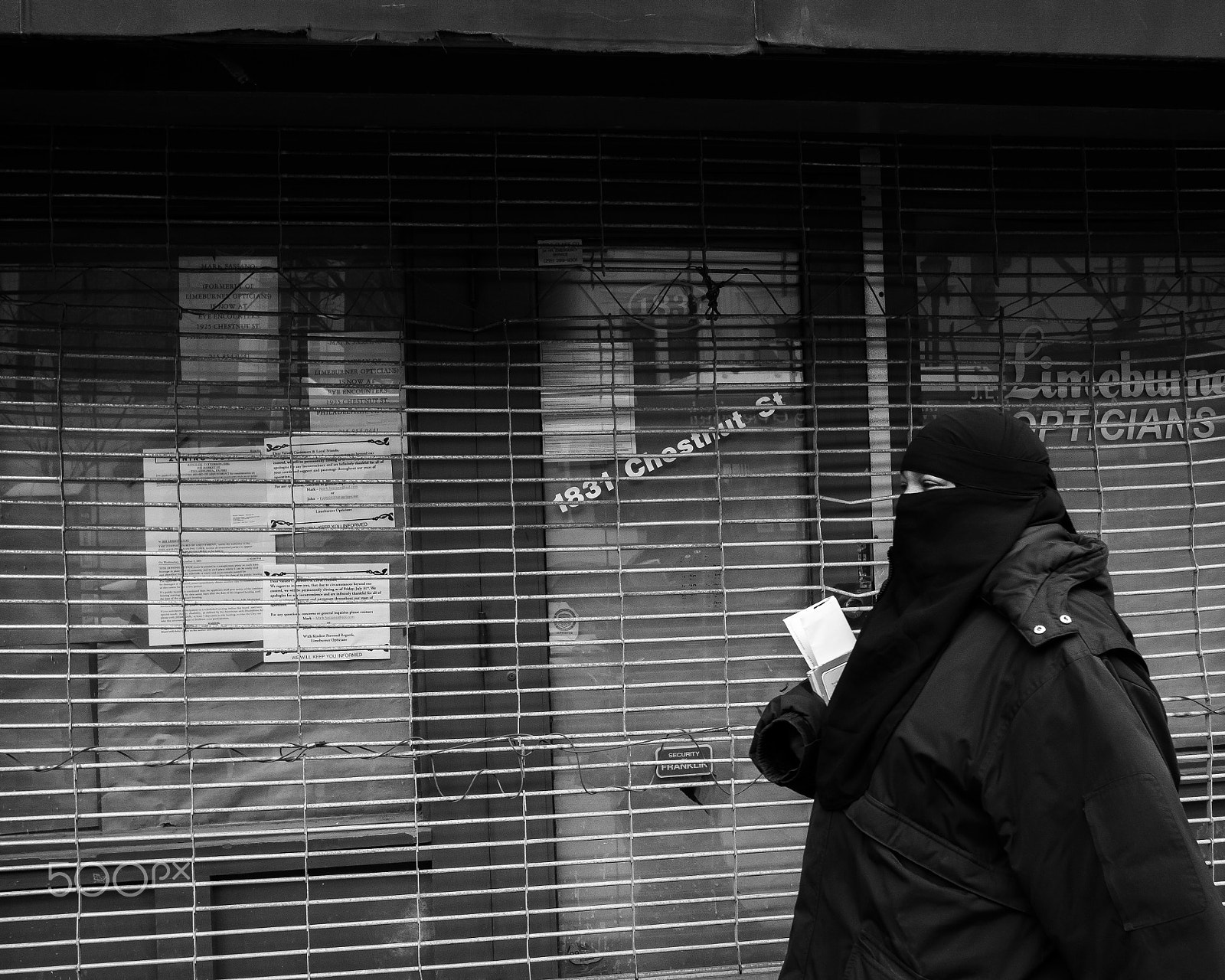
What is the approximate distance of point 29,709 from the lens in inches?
133

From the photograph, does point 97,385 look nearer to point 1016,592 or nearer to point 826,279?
point 826,279

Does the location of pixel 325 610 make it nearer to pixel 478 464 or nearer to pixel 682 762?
pixel 478 464

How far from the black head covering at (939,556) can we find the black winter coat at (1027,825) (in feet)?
0.12

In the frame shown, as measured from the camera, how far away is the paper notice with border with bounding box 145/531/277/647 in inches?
134

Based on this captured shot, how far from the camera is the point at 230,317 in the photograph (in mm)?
3494

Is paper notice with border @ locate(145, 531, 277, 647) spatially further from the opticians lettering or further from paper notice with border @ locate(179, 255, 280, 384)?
the opticians lettering

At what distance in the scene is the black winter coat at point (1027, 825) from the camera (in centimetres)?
175

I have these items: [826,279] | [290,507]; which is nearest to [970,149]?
[826,279]

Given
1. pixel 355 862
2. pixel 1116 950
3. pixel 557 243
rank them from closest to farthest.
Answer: pixel 1116 950 < pixel 355 862 < pixel 557 243

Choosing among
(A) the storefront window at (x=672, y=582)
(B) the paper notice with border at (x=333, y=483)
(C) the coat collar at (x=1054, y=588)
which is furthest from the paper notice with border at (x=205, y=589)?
(C) the coat collar at (x=1054, y=588)

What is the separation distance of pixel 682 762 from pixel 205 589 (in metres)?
1.78

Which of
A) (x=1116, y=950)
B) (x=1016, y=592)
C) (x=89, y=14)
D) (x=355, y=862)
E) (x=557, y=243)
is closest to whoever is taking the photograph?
(x=1116, y=950)

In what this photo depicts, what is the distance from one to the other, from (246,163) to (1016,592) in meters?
2.91
